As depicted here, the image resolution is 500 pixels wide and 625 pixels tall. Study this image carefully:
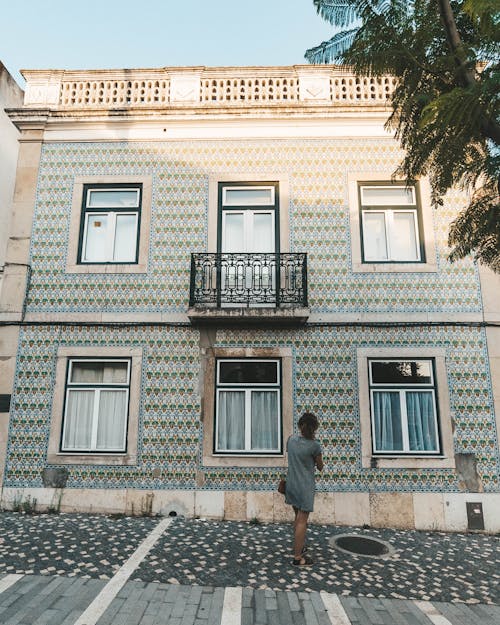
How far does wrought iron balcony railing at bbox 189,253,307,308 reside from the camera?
709cm

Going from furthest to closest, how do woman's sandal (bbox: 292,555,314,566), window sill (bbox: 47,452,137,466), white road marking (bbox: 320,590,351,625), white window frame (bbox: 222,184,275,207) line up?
white window frame (bbox: 222,184,275,207), window sill (bbox: 47,452,137,466), woman's sandal (bbox: 292,555,314,566), white road marking (bbox: 320,590,351,625)

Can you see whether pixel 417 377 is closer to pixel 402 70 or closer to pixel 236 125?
pixel 402 70

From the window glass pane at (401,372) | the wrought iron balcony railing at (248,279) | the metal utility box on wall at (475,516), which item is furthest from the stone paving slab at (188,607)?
the wrought iron balcony railing at (248,279)

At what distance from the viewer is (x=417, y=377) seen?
6.98m

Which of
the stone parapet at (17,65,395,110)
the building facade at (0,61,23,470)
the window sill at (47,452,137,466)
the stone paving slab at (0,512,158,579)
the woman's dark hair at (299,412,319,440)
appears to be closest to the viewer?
the stone paving slab at (0,512,158,579)

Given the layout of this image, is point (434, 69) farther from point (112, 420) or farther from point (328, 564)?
point (112, 420)

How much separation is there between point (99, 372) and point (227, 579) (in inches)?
159

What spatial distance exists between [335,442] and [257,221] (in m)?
3.90

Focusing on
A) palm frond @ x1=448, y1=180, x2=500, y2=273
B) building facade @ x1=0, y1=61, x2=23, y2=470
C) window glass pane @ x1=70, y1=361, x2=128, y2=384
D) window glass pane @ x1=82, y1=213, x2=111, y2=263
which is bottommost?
window glass pane @ x1=70, y1=361, x2=128, y2=384

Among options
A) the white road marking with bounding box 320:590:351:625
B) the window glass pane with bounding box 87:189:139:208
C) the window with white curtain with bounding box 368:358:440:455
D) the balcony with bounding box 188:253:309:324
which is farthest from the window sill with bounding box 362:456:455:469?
the window glass pane with bounding box 87:189:139:208

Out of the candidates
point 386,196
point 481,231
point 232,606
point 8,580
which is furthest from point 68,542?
point 386,196

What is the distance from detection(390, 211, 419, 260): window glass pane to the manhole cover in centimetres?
434

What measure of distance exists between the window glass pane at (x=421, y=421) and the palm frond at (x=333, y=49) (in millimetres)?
4924

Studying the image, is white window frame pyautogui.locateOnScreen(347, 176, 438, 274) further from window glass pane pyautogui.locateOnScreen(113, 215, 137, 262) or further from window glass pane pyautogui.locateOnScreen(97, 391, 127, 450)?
window glass pane pyautogui.locateOnScreen(97, 391, 127, 450)
